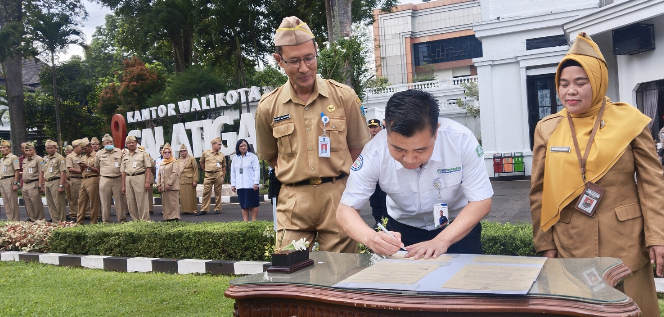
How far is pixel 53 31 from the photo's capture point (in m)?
23.0

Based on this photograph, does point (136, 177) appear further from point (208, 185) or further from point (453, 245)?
point (453, 245)

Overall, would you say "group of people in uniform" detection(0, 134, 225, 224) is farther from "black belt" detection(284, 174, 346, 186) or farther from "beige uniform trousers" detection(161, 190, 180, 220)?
"black belt" detection(284, 174, 346, 186)

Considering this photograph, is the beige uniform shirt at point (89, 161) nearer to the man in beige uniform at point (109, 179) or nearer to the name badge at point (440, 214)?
the man in beige uniform at point (109, 179)

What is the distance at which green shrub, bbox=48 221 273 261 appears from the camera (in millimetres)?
6848

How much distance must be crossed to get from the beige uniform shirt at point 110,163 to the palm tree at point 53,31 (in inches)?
512

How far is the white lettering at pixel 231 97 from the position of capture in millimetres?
17719

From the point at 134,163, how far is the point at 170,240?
4812mm

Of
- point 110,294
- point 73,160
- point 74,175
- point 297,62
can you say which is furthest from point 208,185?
point 297,62

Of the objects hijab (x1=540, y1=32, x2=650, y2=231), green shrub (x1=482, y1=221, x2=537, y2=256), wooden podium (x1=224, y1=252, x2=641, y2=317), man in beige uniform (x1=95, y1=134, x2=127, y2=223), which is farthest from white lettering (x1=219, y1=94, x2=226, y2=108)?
wooden podium (x1=224, y1=252, x2=641, y2=317)

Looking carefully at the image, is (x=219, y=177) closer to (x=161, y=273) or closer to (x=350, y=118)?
(x=161, y=273)

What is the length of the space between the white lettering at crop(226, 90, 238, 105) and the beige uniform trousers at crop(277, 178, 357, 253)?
47.9 ft

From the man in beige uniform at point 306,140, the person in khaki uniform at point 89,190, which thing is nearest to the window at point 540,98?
the person in khaki uniform at point 89,190

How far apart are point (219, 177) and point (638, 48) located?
30.1 feet

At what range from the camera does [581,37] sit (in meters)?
3.07
